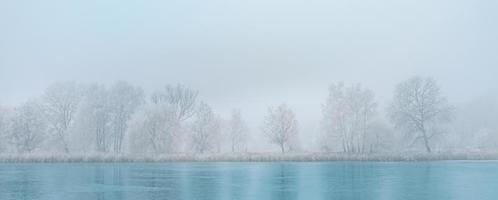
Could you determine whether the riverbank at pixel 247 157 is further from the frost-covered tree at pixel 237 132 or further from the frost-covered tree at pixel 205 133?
the frost-covered tree at pixel 237 132

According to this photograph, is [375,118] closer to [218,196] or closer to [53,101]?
[53,101]

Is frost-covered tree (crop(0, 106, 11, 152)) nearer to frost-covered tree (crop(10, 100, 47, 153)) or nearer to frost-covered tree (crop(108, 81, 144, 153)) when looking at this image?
frost-covered tree (crop(10, 100, 47, 153))

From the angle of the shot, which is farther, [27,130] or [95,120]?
[95,120]

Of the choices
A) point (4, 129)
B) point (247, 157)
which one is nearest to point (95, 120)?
point (4, 129)

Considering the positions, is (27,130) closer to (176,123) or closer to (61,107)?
(61,107)

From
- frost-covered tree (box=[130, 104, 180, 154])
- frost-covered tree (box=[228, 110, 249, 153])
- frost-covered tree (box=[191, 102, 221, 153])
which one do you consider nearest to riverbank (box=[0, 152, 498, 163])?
frost-covered tree (box=[130, 104, 180, 154])

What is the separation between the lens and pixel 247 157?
6475 cm

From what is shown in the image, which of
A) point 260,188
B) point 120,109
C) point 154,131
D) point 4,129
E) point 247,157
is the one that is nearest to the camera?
point 260,188

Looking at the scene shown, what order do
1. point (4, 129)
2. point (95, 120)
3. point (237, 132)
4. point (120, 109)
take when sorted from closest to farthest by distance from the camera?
point (4, 129) < point (95, 120) < point (120, 109) < point (237, 132)

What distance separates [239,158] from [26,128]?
26.1 m

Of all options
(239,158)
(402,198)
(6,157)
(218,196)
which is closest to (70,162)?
(6,157)

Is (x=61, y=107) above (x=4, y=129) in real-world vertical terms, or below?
above

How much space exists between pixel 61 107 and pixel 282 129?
93.1 ft

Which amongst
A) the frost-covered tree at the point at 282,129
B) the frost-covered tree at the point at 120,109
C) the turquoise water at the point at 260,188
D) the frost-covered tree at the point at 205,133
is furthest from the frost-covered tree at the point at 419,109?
the frost-covered tree at the point at 120,109
